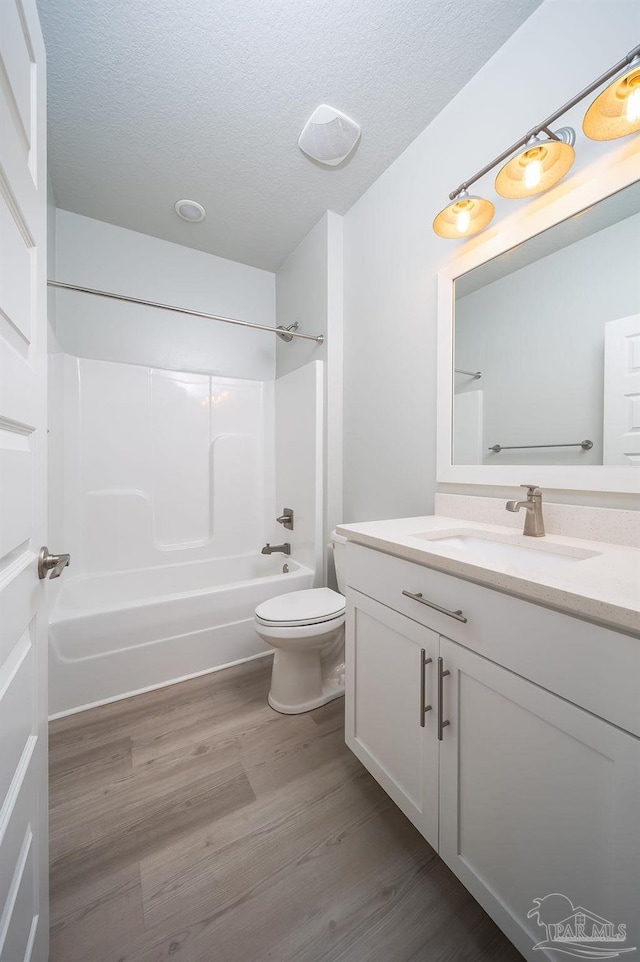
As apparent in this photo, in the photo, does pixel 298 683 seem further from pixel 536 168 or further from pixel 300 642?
pixel 536 168

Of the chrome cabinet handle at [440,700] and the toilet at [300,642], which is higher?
the chrome cabinet handle at [440,700]

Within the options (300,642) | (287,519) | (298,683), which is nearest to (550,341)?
(300,642)

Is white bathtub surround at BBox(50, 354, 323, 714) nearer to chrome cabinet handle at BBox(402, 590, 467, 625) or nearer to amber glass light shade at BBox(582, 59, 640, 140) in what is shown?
chrome cabinet handle at BBox(402, 590, 467, 625)

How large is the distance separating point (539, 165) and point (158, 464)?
233cm

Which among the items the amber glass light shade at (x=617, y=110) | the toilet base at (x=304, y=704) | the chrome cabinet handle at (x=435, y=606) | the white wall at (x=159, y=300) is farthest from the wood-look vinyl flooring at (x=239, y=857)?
the white wall at (x=159, y=300)

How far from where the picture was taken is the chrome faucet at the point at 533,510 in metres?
1.06

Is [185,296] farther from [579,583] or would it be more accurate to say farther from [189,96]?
[579,583]

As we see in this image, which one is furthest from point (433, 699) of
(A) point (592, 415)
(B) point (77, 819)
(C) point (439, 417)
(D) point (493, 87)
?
(D) point (493, 87)

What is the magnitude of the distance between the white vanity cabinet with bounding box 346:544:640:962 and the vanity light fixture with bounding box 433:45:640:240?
3.97 ft

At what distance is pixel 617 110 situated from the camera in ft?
2.81

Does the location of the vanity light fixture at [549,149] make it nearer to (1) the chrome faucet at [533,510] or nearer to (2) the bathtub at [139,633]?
(1) the chrome faucet at [533,510]

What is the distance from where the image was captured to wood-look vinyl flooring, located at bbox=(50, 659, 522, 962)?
0.80 metres

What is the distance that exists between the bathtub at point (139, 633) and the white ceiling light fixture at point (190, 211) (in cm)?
217

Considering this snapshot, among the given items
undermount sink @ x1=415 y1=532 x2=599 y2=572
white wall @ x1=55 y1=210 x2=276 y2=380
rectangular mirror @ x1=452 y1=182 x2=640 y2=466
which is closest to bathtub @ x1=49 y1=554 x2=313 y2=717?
undermount sink @ x1=415 y1=532 x2=599 y2=572
